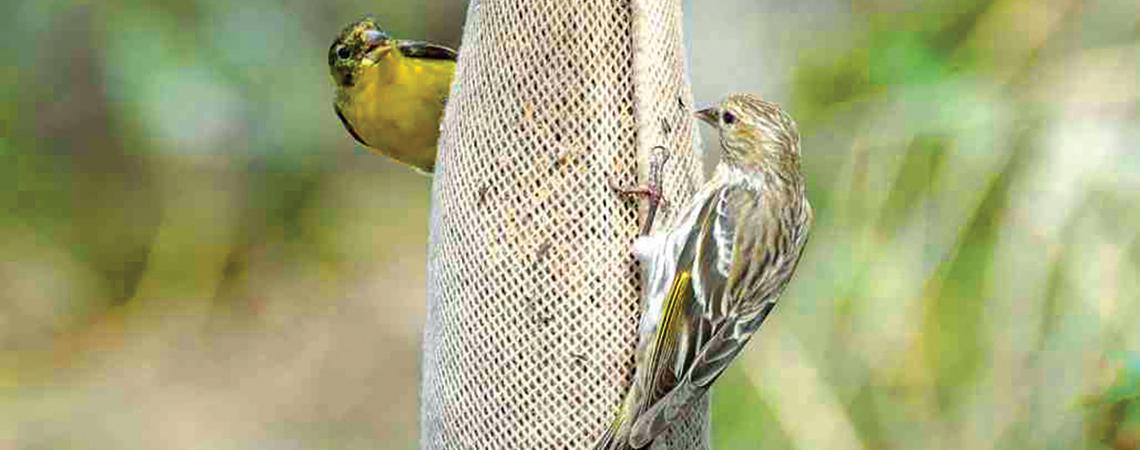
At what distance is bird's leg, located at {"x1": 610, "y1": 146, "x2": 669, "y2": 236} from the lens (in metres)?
4.70

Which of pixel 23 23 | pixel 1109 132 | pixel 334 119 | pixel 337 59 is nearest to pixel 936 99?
pixel 1109 132

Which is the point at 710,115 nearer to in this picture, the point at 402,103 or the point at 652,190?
the point at 652,190

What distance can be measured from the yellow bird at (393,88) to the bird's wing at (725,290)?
2.97 feet

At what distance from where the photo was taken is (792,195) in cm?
500

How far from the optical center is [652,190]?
4.70 meters

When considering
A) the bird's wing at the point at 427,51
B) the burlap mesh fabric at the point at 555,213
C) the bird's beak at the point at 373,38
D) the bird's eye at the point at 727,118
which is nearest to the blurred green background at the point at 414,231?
the bird's eye at the point at 727,118

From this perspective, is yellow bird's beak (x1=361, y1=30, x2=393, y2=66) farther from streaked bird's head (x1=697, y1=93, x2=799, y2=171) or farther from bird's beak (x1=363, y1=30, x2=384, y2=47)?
streaked bird's head (x1=697, y1=93, x2=799, y2=171)

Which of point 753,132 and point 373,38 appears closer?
point 753,132

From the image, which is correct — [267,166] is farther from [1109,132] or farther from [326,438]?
[1109,132]

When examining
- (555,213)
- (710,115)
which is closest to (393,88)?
(555,213)

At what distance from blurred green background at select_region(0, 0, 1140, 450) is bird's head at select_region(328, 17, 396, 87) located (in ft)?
6.08

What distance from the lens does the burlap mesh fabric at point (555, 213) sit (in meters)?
4.68

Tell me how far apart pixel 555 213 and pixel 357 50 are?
0.92m

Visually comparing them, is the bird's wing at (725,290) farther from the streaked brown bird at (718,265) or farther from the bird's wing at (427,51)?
the bird's wing at (427,51)
